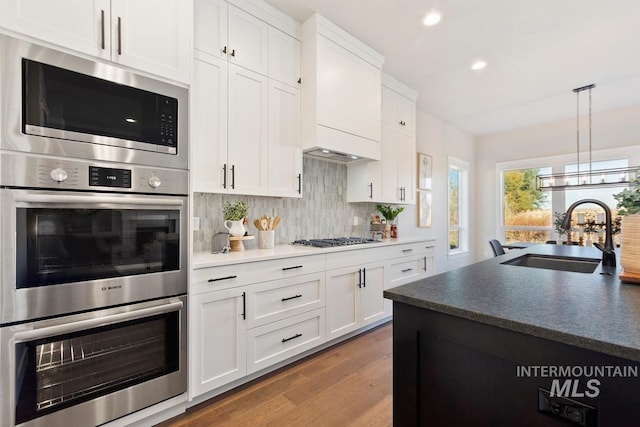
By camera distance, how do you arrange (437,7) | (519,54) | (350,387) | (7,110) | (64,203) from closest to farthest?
(7,110) < (64,203) < (350,387) < (437,7) < (519,54)

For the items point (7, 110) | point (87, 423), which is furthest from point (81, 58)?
point (87, 423)

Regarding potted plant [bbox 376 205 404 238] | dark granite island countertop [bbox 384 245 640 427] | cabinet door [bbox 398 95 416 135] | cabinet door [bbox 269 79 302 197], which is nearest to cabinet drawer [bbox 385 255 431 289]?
potted plant [bbox 376 205 404 238]

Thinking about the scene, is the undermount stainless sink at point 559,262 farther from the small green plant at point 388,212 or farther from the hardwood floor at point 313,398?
the small green plant at point 388,212

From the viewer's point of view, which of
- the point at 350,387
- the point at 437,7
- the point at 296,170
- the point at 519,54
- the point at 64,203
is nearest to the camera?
the point at 64,203

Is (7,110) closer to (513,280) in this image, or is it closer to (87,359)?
(87,359)

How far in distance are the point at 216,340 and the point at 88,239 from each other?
940 millimetres

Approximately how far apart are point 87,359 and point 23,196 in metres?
0.82

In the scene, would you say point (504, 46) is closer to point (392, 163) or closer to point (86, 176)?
point (392, 163)

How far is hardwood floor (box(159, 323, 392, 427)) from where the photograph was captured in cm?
171

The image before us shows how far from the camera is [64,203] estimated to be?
52.2 inches

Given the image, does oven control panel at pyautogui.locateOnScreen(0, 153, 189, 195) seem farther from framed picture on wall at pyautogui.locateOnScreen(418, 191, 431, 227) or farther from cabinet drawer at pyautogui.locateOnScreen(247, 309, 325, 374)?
framed picture on wall at pyautogui.locateOnScreen(418, 191, 431, 227)

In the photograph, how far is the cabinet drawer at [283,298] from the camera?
6.57 ft

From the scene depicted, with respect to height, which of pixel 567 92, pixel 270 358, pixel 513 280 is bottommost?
pixel 270 358

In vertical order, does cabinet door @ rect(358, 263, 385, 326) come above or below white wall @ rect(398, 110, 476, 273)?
below
